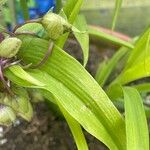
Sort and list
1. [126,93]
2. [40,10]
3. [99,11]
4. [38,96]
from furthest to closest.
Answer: [99,11] < [40,10] < [38,96] < [126,93]

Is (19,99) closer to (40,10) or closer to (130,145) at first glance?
(130,145)

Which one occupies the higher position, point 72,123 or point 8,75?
point 8,75

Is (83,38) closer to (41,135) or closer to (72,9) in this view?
(72,9)

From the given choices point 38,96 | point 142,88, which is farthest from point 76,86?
point 38,96

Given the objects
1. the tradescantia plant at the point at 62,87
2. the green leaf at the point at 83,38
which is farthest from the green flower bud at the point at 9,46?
the green leaf at the point at 83,38

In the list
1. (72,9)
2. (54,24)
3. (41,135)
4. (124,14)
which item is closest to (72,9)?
(72,9)

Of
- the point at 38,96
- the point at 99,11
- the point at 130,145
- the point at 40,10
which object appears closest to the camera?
the point at 130,145
